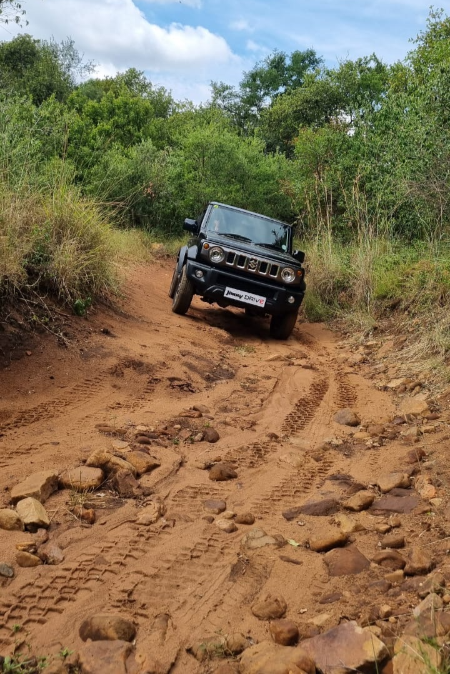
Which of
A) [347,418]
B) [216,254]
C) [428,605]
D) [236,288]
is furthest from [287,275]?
[428,605]

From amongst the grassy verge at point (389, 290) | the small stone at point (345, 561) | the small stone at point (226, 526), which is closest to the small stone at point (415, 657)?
the small stone at point (345, 561)

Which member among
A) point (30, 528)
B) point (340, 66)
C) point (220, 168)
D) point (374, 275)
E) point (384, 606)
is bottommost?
point (30, 528)

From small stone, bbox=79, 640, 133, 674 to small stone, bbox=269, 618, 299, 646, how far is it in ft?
1.80

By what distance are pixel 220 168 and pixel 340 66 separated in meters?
10.7

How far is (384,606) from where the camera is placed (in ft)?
8.42

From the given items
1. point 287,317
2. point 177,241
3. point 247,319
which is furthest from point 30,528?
point 177,241

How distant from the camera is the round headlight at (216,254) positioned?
913cm

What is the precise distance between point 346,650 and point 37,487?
1986 mm

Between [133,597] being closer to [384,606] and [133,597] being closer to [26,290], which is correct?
[384,606]

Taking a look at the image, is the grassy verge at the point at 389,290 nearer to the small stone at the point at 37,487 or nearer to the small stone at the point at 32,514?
the small stone at the point at 37,487

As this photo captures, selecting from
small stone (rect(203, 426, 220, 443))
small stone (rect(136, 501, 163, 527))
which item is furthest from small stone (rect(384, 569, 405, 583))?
small stone (rect(203, 426, 220, 443))

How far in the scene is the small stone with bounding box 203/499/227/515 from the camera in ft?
12.0

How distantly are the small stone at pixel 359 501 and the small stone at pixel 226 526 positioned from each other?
73 cm

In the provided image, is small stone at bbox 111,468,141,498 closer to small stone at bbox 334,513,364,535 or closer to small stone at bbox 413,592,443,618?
small stone at bbox 334,513,364,535
